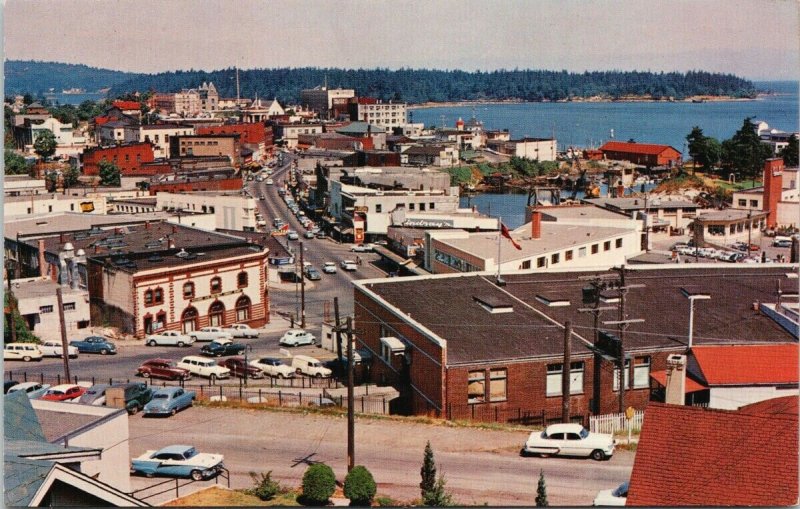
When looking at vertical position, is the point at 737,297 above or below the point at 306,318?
above

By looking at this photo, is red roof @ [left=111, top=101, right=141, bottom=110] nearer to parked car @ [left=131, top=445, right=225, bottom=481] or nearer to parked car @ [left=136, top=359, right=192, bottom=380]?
parked car @ [left=136, top=359, right=192, bottom=380]

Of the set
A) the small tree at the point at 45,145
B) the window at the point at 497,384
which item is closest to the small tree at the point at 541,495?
the window at the point at 497,384

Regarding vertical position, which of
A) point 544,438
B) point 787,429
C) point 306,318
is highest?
point 787,429

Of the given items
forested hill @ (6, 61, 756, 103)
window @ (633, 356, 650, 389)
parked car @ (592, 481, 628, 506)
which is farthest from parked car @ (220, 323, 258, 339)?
forested hill @ (6, 61, 756, 103)

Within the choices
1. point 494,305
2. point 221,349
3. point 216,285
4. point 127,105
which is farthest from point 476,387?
point 127,105

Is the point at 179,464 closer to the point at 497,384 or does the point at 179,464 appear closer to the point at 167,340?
the point at 497,384

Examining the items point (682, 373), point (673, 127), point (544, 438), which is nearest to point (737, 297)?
point (682, 373)

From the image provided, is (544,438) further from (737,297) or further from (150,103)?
(150,103)
